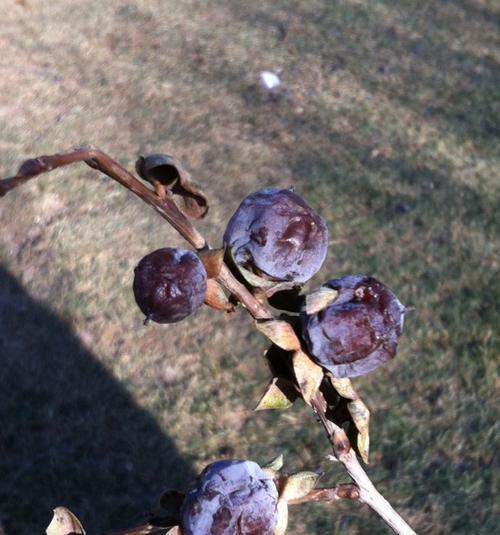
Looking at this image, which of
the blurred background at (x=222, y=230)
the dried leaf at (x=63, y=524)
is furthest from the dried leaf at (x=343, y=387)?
the blurred background at (x=222, y=230)

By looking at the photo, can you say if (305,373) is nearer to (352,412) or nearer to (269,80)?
(352,412)

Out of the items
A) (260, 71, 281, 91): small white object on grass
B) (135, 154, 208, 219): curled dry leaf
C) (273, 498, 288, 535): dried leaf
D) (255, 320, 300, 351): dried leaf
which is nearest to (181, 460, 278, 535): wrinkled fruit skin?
(273, 498, 288, 535): dried leaf

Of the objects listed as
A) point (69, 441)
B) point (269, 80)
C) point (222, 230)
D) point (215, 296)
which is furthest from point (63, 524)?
point (269, 80)

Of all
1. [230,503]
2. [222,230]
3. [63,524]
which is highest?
[230,503]

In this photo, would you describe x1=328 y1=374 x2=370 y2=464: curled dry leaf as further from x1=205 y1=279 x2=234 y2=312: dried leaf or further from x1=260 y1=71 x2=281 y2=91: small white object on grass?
x1=260 y1=71 x2=281 y2=91: small white object on grass

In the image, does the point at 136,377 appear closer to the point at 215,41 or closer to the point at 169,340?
the point at 169,340

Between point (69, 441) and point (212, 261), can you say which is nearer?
point (212, 261)

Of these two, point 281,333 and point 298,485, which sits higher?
point 281,333
